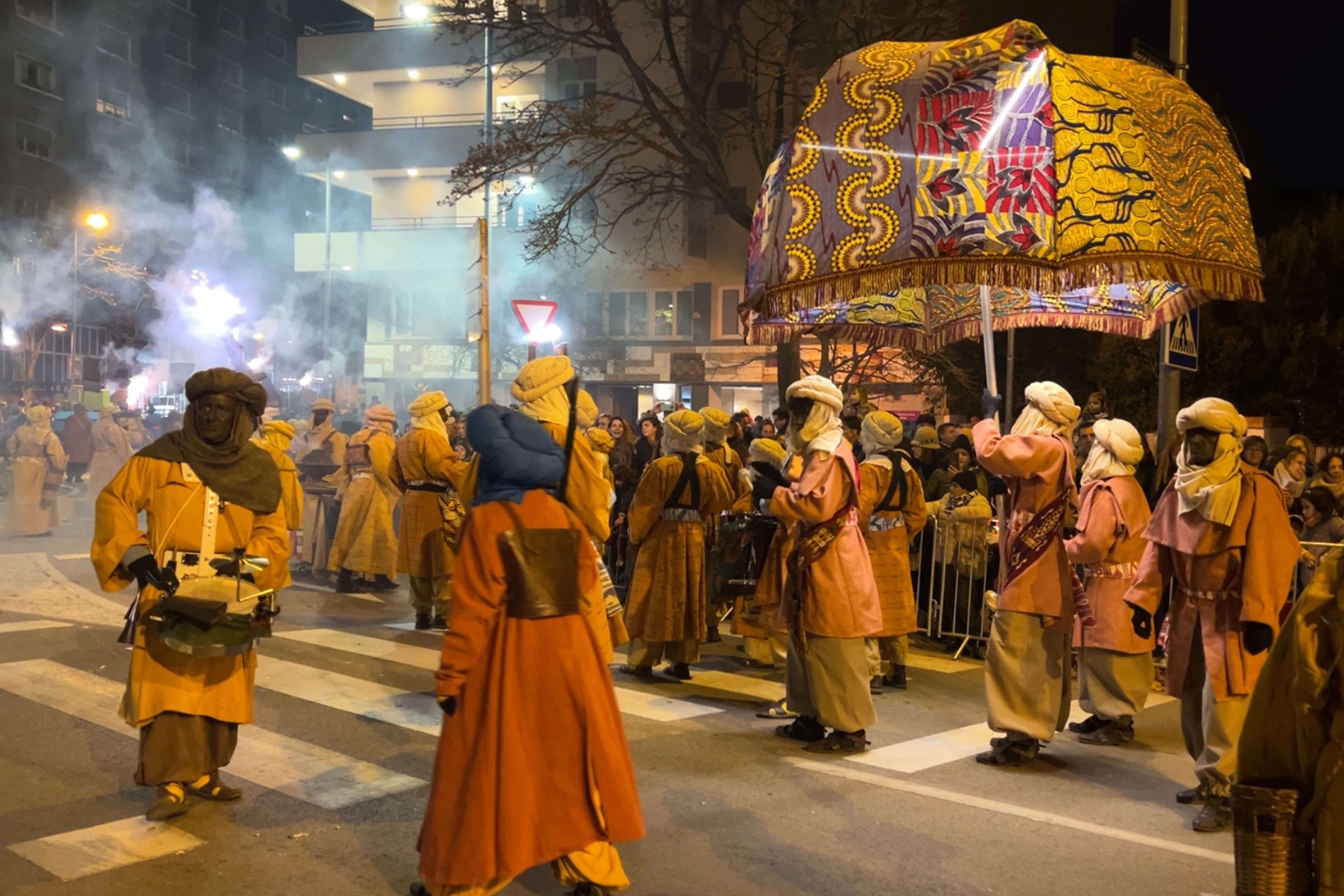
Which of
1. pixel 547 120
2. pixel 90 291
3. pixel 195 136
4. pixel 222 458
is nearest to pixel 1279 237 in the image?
pixel 547 120

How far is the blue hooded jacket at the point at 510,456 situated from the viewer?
14.4 ft

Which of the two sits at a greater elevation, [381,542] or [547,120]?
[547,120]

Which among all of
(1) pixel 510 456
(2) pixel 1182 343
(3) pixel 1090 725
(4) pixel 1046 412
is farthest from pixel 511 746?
(2) pixel 1182 343

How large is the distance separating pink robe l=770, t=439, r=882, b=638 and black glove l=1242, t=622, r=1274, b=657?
200 cm

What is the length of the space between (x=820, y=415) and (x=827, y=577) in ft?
3.04

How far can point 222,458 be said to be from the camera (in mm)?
5598

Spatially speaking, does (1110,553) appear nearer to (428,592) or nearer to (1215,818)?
(1215,818)

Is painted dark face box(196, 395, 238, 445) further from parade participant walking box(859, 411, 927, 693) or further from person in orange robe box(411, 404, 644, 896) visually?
parade participant walking box(859, 411, 927, 693)

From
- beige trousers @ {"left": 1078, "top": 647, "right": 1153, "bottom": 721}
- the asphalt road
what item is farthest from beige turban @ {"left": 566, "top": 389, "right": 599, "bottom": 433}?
beige trousers @ {"left": 1078, "top": 647, "right": 1153, "bottom": 721}

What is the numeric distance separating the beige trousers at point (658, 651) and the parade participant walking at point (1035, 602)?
2.68 meters

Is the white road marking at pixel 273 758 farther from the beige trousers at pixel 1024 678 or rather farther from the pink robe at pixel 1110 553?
the pink robe at pixel 1110 553

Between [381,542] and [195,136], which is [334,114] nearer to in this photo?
[195,136]

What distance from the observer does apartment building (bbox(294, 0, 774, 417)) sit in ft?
118

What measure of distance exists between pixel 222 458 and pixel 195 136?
63.3m
